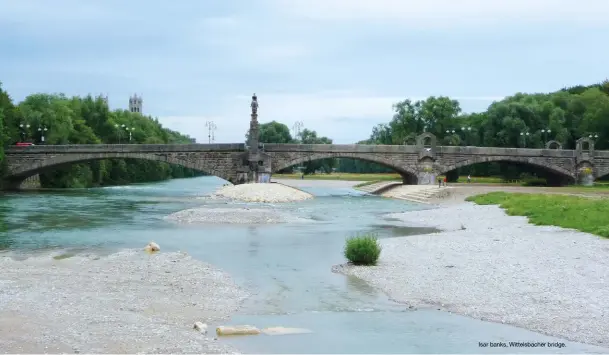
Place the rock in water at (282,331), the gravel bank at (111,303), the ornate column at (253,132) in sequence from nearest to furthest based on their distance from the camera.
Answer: the gravel bank at (111,303), the rock in water at (282,331), the ornate column at (253,132)

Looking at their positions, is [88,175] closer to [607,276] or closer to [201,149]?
[201,149]

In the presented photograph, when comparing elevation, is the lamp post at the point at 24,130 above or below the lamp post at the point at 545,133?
below

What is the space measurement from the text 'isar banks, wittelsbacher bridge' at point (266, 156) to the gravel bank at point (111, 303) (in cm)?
6030

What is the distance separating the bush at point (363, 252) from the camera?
2488 centimetres

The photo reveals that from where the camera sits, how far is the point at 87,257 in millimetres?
27250

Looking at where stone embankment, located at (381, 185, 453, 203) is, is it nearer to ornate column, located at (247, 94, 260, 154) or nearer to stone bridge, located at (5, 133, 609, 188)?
stone bridge, located at (5, 133, 609, 188)

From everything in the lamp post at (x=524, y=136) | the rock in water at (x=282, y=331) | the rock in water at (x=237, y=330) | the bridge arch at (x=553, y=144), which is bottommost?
the rock in water at (x=282, y=331)

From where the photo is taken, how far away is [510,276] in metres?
21.9

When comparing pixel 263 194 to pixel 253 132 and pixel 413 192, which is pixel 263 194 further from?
pixel 413 192

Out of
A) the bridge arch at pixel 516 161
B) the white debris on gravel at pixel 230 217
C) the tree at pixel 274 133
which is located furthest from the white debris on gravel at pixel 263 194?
the tree at pixel 274 133

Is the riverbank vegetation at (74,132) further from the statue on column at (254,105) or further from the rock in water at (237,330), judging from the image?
the rock in water at (237,330)

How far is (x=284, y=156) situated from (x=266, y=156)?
2.61 m

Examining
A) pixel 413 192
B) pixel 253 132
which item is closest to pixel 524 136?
pixel 413 192

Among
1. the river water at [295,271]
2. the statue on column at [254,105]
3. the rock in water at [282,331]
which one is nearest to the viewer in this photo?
the river water at [295,271]
